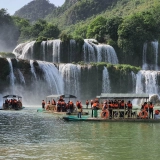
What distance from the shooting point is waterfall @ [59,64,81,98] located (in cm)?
6788

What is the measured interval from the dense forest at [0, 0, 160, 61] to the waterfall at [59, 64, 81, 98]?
42.1 feet

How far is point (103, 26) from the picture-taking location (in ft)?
306

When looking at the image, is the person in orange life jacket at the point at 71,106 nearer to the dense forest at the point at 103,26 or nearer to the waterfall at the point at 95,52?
the dense forest at the point at 103,26

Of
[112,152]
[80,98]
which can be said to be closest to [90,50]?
[80,98]

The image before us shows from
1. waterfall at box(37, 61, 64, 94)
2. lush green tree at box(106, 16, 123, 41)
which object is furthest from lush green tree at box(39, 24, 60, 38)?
waterfall at box(37, 61, 64, 94)

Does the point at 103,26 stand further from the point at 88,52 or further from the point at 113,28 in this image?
the point at 88,52

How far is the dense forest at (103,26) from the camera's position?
3499 inches

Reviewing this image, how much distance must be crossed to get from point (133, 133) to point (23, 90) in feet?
132

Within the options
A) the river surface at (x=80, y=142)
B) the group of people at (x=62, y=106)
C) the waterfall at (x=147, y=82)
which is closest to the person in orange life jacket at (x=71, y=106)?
the group of people at (x=62, y=106)

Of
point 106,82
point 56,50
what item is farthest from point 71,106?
point 56,50

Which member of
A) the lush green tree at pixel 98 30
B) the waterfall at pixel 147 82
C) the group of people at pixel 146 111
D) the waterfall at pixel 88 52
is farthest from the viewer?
the lush green tree at pixel 98 30

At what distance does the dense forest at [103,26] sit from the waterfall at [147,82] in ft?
53.7

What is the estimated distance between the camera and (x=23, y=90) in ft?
209

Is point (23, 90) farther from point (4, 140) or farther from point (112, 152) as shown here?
point (112, 152)
